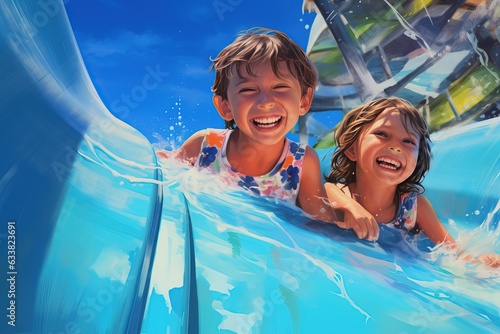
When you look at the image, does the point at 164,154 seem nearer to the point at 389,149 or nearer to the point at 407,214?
the point at 389,149

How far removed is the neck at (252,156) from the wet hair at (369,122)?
0.25 m

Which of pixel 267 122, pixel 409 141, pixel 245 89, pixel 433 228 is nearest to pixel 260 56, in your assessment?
pixel 245 89

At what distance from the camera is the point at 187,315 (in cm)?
108

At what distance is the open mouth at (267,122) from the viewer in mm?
1758

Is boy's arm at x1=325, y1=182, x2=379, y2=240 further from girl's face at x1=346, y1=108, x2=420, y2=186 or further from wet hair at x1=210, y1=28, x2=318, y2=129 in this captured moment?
wet hair at x1=210, y1=28, x2=318, y2=129

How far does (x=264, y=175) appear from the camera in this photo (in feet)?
6.28

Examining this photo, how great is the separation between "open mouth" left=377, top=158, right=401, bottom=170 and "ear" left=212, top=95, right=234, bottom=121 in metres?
0.54

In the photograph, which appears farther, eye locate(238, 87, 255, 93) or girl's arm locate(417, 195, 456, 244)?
girl's arm locate(417, 195, 456, 244)

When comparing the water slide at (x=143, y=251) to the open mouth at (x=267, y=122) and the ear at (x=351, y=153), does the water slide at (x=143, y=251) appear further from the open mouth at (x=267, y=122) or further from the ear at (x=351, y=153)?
the ear at (x=351, y=153)

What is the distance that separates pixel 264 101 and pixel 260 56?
150 mm

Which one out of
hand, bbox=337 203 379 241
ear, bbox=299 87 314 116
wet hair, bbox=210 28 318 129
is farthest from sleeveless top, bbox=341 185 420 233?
wet hair, bbox=210 28 318 129

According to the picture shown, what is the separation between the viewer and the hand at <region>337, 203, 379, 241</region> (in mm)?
1642

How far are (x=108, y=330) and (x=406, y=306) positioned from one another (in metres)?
0.66

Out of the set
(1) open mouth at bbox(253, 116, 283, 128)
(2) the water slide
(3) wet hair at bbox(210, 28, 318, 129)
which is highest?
(3) wet hair at bbox(210, 28, 318, 129)
